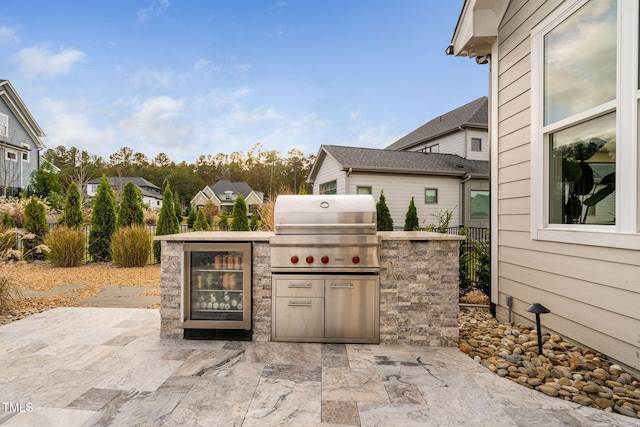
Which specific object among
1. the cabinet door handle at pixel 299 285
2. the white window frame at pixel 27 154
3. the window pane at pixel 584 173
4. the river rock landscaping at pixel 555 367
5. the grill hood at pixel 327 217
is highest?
the white window frame at pixel 27 154

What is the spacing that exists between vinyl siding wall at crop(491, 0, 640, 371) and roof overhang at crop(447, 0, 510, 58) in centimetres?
12

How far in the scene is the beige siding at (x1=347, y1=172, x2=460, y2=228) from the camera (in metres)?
12.5

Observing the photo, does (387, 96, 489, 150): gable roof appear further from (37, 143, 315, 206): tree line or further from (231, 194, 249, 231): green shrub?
(37, 143, 315, 206): tree line

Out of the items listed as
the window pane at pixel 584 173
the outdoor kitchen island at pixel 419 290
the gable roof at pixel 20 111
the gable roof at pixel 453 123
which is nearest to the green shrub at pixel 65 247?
the outdoor kitchen island at pixel 419 290

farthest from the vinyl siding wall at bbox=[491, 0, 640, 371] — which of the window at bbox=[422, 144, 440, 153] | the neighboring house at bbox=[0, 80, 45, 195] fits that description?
the neighboring house at bbox=[0, 80, 45, 195]

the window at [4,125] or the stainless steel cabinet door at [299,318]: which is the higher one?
the window at [4,125]

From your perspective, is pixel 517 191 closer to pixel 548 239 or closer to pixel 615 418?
pixel 548 239

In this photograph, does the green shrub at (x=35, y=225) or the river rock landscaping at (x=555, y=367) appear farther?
the green shrub at (x=35, y=225)

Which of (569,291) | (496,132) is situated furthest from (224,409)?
(496,132)

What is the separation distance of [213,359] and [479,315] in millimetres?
2997

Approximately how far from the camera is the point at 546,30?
2980 millimetres

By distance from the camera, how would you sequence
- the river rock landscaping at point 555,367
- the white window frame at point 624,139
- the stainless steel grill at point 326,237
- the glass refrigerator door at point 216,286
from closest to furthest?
1. the river rock landscaping at point 555,367
2. the white window frame at point 624,139
3. the stainless steel grill at point 326,237
4. the glass refrigerator door at point 216,286

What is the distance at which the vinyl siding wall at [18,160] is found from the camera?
15.3 meters

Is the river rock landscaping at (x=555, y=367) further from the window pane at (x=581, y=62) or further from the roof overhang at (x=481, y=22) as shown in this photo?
the roof overhang at (x=481, y=22)
